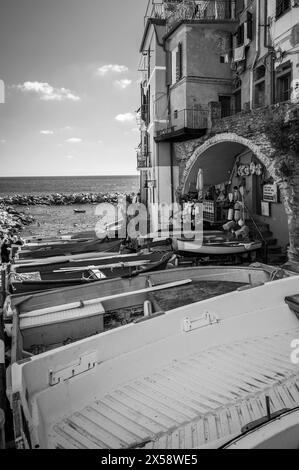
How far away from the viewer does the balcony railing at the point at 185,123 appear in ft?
56.4

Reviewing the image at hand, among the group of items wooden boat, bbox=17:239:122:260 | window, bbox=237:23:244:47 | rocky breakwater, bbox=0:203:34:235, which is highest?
window, bbox=237:23:244:47

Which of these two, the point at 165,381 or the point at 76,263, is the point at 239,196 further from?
the point at 165,381

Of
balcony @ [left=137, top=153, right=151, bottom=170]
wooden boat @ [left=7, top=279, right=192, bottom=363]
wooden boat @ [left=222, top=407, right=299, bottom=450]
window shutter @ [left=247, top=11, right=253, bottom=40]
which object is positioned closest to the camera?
wooden boat @ [left=222, top=407, right=299, bottom=450]

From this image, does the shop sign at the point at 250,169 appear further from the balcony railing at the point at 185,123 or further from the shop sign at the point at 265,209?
the balcony railing at the point at 185,123

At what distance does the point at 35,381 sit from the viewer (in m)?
3.67

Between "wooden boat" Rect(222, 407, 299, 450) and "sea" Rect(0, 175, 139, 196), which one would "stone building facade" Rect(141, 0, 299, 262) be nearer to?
"wooden boat" Rect(222, 407, 299, 450)

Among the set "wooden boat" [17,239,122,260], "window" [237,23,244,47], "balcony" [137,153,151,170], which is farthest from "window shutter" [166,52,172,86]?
"wooden boat" [17,239,122,260]

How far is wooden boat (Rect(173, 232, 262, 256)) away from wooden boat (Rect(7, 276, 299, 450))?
6.14 metres

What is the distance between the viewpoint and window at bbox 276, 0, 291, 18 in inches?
555

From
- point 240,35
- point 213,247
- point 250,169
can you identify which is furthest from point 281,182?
point 240,35

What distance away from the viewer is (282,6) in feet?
47.2

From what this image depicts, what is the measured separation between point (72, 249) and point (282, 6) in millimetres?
12467

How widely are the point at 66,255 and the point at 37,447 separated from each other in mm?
9114
